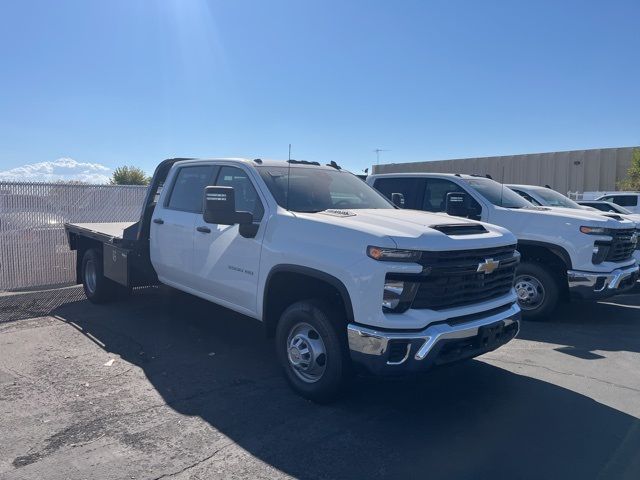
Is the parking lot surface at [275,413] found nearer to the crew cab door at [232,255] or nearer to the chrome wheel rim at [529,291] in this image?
the crew cab door at [232,255]

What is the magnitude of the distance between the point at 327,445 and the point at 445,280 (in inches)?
57.1

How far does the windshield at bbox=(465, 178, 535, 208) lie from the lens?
820 centimetres

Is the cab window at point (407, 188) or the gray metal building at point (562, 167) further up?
the gray metal building at point (562, 167)

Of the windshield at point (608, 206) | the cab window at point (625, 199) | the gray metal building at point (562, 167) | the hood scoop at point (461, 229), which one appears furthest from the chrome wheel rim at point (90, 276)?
the gray metal building at point (562, 167)

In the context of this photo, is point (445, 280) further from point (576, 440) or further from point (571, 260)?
point (571, 260)

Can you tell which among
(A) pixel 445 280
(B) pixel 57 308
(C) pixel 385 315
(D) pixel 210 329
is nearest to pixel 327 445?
(C) pixel 385 315

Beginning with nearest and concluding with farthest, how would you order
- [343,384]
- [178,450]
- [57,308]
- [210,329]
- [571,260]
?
[178,450] → [343,384] → [210,329] → [571,260] → [57,308]

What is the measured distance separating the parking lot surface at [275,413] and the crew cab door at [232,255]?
2.39ft

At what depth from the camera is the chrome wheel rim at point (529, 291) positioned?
7.43 metres

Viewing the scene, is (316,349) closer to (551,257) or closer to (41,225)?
(551,257)

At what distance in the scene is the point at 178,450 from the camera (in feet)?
12.0

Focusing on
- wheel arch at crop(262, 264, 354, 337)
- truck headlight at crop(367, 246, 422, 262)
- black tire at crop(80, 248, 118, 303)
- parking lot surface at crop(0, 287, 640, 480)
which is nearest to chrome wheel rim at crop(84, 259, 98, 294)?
black tire at crop(80, 248, 118, 303)

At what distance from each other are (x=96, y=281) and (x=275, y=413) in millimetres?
4563

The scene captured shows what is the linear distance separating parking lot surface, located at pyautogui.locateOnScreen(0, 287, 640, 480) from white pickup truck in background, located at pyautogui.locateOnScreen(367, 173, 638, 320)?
0.79 meters
